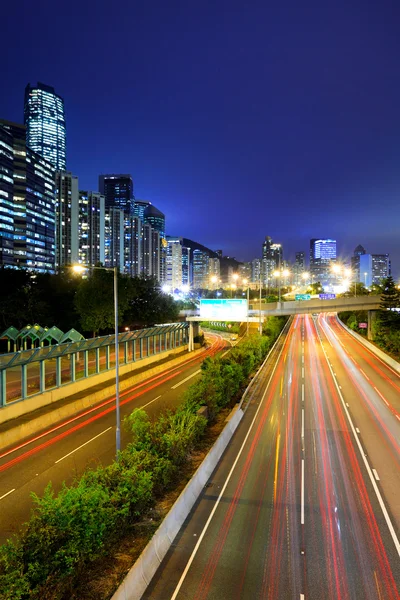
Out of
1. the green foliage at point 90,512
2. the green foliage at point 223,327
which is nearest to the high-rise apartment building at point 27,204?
the green foliage at point 223,327

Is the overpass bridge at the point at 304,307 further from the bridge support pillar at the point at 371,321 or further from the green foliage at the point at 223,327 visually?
the green foliage at the point at 223,327

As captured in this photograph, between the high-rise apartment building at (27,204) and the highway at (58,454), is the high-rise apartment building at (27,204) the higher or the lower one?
the higher one

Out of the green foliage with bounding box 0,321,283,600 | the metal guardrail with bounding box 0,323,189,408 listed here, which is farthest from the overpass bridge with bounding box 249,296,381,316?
the green foliage with bounding box 0,321,283,600

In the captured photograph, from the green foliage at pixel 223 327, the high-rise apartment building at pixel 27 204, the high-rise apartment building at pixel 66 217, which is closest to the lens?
the green foliage at pixel 223 327

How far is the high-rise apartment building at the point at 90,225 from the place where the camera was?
595 ft

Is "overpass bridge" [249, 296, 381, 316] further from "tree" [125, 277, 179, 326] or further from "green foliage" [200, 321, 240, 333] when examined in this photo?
"green foliage" [200, 321, 240, 333]

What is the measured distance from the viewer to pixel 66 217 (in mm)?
166125

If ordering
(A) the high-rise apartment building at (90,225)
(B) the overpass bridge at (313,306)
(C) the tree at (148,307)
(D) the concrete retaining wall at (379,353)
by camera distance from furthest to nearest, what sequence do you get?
1. (A) the high-rise apartment building at (90,225)
2. (C) the tree at (148,307)
3. (B) the overpass bridge at (313,306)
4. (D) the concrete retaining wall at (379,353)

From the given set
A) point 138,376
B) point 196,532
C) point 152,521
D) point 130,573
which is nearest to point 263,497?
point 196,532

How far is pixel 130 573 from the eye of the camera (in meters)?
8.59

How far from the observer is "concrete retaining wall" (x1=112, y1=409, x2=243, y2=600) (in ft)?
28.1

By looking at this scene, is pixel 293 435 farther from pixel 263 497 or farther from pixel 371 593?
pixel 371 593

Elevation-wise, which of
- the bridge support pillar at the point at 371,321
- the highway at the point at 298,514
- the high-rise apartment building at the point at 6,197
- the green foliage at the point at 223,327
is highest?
the high-rise apartment building at the point at 6,197

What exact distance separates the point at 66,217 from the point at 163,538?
170661 millimetres
